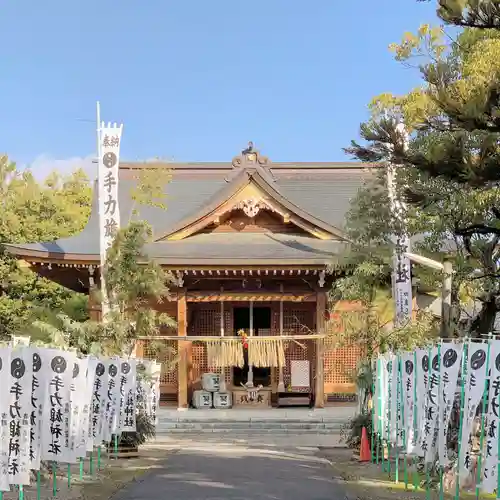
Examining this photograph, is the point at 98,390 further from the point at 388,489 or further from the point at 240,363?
the point at 240,363

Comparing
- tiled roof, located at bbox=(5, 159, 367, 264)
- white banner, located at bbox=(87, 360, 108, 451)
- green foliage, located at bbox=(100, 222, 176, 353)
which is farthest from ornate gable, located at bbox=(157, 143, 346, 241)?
white banner, located at bbox=(87, 360, 108, 451)

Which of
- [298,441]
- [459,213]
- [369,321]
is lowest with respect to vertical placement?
[298,441]

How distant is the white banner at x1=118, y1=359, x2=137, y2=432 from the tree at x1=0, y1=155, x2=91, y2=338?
11.3 m

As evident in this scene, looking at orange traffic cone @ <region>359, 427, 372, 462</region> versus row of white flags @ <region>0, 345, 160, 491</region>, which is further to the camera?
orange traffic cone @ <region>359, 427, 372, 462</region>

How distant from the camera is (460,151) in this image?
8125mm

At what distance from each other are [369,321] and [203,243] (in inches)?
379

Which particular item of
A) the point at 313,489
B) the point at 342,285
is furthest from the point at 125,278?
the point at 313,489

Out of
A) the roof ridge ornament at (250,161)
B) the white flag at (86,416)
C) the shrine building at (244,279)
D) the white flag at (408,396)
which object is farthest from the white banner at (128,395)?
the roof ridge ornament at (250,161)

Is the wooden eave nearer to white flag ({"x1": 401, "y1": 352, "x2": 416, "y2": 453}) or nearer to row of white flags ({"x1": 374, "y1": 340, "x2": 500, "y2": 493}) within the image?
row of white flags ({"x1": 374, "y1": 340, "x2": 500, "y2": 493})

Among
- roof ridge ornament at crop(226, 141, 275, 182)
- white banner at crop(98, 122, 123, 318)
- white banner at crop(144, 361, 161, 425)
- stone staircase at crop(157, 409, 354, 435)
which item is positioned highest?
roof ridge ornament at crop(226, 141, 275, 182)

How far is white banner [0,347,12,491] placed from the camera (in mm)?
7941

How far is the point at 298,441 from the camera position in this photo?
1806 cm

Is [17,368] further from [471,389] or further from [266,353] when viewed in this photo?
[266,353]

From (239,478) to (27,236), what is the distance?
717 inches
